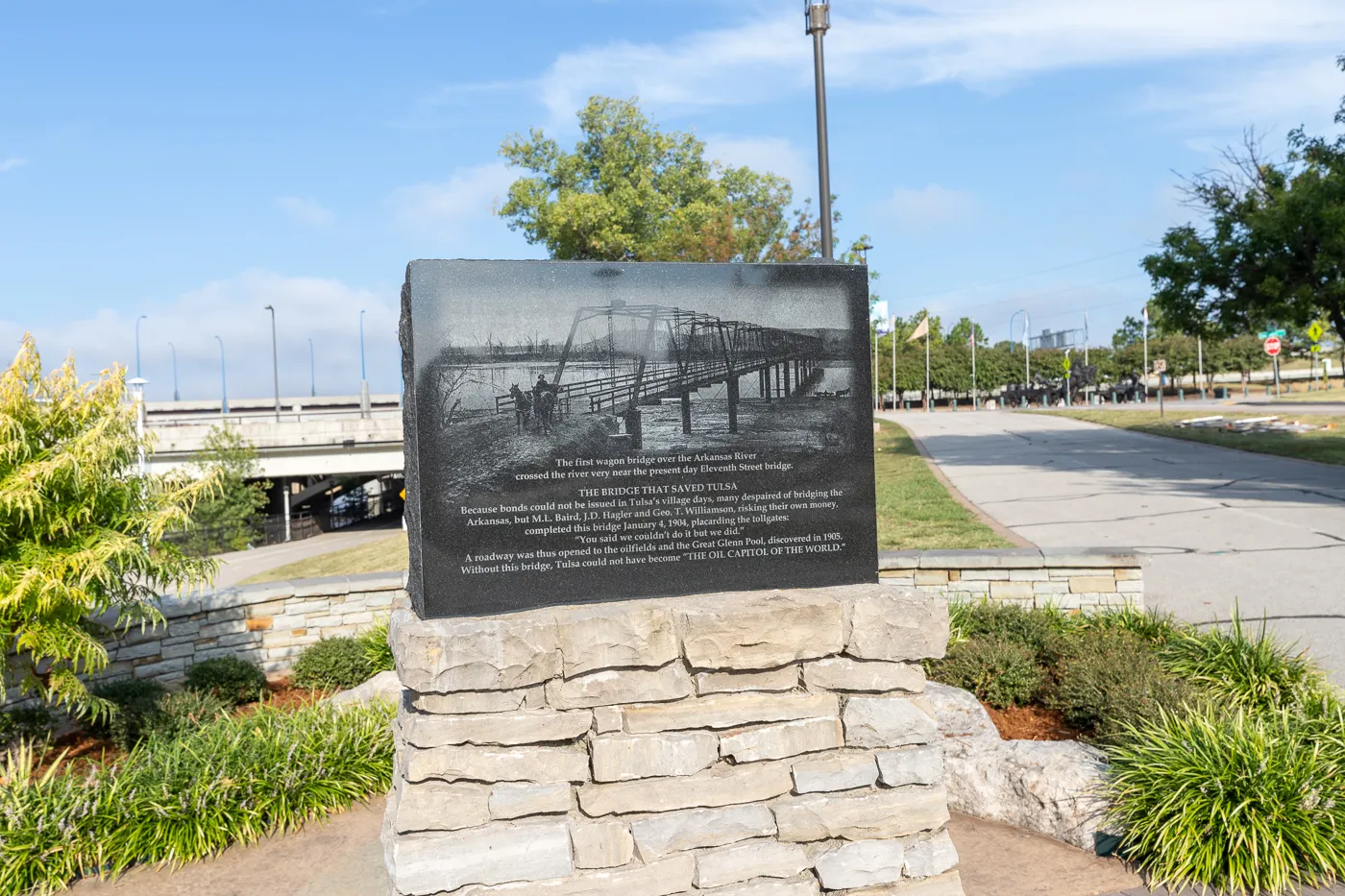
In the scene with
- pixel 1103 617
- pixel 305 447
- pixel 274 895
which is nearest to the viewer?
pixel 274 895

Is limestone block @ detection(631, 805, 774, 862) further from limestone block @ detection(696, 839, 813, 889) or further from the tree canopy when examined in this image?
the tree canopy

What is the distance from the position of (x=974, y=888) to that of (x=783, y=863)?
3.69 feet

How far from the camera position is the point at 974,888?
4434mm

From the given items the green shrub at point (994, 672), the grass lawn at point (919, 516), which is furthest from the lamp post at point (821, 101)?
the green shrub at point (994, 672)

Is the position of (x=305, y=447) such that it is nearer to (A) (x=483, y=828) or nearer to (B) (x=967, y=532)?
(B) (x=967, y=532)

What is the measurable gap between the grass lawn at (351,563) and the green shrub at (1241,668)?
438 inches

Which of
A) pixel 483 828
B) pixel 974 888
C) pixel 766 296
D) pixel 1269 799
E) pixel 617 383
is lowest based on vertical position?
pixel 974 888

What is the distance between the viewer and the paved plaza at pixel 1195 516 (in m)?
8.48

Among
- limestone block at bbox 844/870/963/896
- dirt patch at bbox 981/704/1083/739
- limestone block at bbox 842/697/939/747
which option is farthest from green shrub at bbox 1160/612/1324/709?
limestone block at bbox 842/697/939/747

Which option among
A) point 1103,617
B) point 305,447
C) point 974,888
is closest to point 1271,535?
point 1103,617

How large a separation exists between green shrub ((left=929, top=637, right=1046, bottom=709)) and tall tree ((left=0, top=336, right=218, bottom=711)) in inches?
198

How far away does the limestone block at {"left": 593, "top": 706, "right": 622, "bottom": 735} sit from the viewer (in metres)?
3.77

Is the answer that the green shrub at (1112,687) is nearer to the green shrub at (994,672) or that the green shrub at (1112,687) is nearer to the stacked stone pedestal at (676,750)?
the green shrub at (994,672)

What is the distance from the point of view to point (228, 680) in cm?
750
